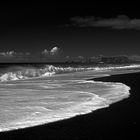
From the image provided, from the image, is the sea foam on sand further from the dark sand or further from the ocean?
the dark sand

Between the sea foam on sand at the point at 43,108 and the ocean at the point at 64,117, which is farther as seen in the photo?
the sea foam on sand at the point at 43,108

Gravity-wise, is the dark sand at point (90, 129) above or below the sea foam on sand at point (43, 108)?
below

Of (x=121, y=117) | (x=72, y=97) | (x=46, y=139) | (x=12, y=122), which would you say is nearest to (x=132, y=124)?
(x=121, y=117)

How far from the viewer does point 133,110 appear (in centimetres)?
1475

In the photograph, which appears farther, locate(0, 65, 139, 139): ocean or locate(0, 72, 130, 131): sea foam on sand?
locate(0, 72, 130, 131): sea foam on sand

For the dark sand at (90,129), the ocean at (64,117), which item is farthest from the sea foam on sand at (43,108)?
the dark sand at (90,129)

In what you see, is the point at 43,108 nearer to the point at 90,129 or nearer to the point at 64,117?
the point at 64,117

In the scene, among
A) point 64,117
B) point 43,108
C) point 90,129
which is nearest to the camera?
point 90,129

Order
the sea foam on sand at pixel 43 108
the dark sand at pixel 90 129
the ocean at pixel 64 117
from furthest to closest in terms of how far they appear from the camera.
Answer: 1. the sea foam on sand at pixel 43 108
2. the ocean at pixel 64 117
3. the dark sand at pixel 90 129

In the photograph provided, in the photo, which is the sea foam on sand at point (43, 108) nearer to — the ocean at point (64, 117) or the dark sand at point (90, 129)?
the ocean at point (64, 117)

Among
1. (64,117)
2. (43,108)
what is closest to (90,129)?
(64,117)

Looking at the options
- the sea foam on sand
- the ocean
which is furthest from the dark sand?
the sea foam on sand

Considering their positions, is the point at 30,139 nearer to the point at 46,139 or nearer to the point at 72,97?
the point at 46,139

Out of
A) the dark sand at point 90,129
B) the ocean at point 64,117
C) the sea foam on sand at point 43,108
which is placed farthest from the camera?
the sea foam on sand at point 43,108
